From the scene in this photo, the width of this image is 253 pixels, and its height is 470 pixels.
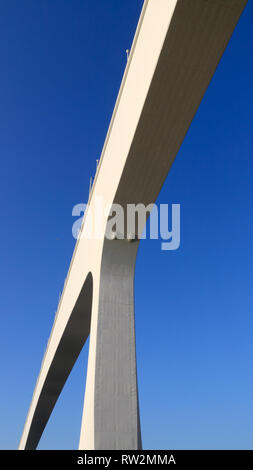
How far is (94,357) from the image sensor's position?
5883 mm

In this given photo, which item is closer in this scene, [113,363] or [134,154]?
[134,154]

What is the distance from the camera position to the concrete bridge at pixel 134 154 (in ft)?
12.7

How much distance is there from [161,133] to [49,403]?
568 inches

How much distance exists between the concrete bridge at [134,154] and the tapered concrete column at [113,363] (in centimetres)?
1

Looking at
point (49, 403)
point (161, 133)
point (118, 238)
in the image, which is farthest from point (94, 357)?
point (49, 403)

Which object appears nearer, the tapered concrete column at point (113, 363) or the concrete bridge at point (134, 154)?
the concrete bridge at point (134, 154)

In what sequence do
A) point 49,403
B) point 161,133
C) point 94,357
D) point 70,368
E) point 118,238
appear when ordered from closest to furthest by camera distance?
point 161,133 → point 94,357 → point 118,238 → point 70,368 → point 49,403

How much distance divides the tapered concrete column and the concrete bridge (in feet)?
0.04

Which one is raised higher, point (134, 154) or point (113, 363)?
point (134, 154)

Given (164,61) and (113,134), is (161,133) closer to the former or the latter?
(164,61)

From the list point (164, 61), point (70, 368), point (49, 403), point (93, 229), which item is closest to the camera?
point (164, 61)

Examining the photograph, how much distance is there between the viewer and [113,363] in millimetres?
5930

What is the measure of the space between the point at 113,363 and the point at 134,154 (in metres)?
2.97
